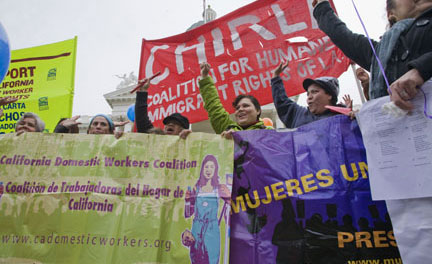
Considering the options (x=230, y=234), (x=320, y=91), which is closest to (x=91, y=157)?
(x=230, y=234)

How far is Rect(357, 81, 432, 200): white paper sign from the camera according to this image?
136 centimetres

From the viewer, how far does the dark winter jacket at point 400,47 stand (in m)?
1.43

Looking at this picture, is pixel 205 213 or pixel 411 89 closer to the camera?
pixel 411 89

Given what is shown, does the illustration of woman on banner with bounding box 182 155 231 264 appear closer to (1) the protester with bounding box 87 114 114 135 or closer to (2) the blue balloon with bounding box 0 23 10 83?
(1) the protester with bounding box 87 114 114 135

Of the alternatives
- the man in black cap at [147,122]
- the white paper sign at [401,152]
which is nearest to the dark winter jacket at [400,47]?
the white paper sign at [401,152]

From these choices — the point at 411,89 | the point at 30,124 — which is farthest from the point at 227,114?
the point at 30,124

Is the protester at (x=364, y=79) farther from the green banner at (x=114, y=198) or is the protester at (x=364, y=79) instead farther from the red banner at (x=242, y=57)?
the green banner at (x=114, y=198)

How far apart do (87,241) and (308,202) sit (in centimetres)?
149

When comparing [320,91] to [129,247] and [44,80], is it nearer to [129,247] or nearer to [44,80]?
[129,247]

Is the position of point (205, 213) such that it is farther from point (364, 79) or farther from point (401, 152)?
point (364, 79)

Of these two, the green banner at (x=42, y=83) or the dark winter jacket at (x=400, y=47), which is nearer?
the dark winter jacket at (x=400, y=47)

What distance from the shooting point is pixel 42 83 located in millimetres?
4824

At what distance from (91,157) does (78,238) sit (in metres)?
0.60

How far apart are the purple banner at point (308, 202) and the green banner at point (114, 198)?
15cm
